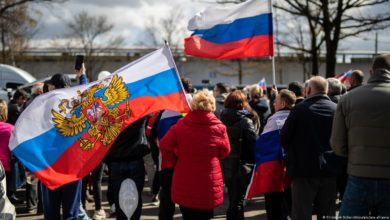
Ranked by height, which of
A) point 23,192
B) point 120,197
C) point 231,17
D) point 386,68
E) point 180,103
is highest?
point 231,17

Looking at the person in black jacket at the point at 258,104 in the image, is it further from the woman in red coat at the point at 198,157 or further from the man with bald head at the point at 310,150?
the woman in red coat at the point at 198,157

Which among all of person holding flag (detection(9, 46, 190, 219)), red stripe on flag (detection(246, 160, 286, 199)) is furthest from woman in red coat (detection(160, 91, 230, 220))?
red stripe on flag (detection(246, 160, 286, 199))

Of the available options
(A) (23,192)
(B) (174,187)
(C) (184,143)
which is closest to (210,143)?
(C) (184,143)

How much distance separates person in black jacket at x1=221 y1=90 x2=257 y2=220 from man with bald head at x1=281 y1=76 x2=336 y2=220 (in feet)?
2.54

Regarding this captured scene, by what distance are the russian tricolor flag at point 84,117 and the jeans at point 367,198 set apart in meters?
1.95

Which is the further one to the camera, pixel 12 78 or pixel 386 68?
pixel 12 78

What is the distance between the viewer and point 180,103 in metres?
5.17

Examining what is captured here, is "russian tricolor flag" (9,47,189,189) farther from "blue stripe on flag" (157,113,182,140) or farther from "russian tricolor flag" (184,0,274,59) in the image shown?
"russian tricolor flag" (184,0,274,59)

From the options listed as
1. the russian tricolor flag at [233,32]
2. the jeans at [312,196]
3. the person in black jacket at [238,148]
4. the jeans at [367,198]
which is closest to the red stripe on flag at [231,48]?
the russian tricolor flag at [233,32]

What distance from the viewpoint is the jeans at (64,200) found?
205 inches

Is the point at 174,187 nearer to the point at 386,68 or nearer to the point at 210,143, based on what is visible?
the point at 210,143

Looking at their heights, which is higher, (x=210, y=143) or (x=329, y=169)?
(x=210, y=143)

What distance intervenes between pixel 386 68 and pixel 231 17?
3.68 m

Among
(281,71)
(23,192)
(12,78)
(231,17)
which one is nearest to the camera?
(231,17)
